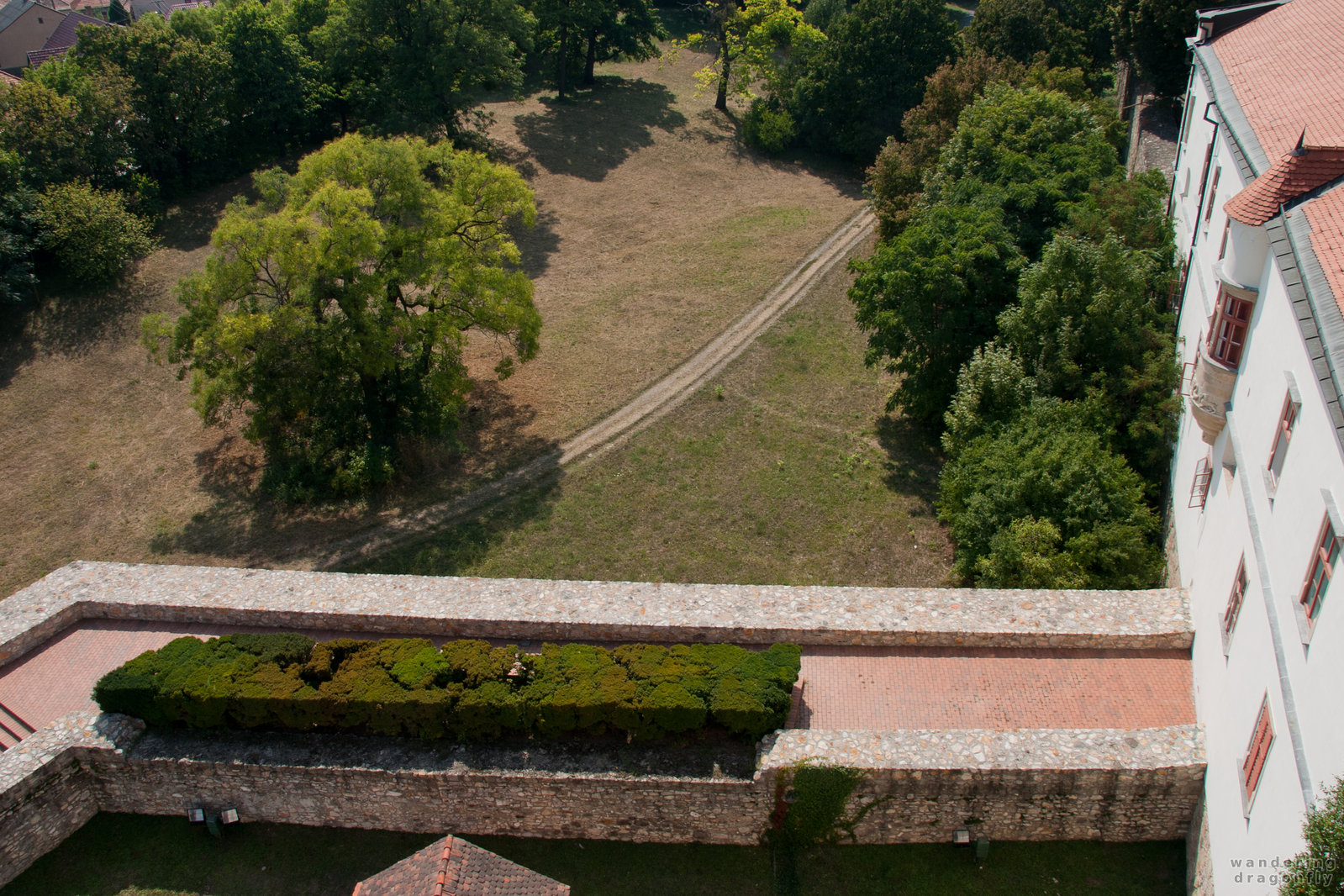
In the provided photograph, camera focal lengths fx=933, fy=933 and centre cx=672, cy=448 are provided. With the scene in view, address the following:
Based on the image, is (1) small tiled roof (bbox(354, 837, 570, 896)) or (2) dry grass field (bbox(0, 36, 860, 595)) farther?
(2) dry grass field (bbox(0, 36, 860, 595))

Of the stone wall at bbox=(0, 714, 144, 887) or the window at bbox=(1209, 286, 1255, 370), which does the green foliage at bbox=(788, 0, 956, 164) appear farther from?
the stone wall at bbox=(0, 714, 144, 887)

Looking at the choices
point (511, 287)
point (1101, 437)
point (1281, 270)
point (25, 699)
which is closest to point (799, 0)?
point (511, 287)

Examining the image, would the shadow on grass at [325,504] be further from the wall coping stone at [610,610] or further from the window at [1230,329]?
the window at [1230,329]

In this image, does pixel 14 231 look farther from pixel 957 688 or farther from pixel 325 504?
pixel 957 688

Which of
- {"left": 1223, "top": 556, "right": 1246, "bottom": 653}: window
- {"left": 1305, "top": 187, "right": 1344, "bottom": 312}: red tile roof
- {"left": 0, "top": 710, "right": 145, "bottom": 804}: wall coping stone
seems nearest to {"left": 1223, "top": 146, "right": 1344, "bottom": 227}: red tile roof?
{"left": 1305, "top": 187, "right": 1344, "bottom": 312}: red tile roof

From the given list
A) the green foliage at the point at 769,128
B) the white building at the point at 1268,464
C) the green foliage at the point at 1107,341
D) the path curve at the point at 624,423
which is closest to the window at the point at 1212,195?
the white building at the point at 1268,464

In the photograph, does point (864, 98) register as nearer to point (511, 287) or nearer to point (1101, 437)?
point (511, 287)
